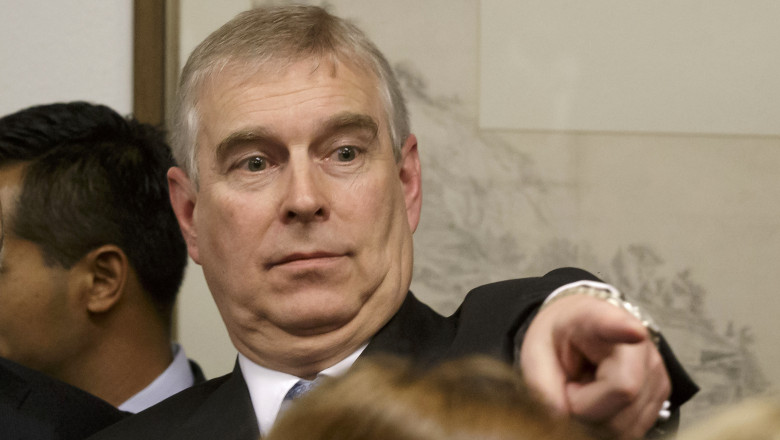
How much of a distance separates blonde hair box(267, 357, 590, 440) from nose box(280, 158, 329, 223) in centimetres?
72

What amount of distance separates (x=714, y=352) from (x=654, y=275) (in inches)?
8.1

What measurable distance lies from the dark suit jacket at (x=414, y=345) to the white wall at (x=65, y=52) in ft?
3.47

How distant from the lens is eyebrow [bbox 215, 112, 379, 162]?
1355 mm

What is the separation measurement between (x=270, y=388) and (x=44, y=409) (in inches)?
16.5

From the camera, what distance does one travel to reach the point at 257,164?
1360 millimetres

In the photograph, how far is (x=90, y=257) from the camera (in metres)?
1.86

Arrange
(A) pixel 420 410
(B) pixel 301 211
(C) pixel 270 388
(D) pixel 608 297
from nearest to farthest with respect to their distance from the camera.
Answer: (A) pixel 420 410 < (D) pixel 608 297 < (B) pixel 301 211 < (C) pixel 270 388

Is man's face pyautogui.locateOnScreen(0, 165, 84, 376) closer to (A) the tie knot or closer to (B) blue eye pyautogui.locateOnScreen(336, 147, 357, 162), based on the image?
(A) the tie knot

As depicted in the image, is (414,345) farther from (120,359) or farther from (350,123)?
(120,359)

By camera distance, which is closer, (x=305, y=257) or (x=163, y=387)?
(x=305, y=257)

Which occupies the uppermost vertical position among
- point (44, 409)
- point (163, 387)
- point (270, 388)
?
point (270, 388)

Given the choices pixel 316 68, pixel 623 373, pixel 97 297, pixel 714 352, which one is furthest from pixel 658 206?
pixel 623 373

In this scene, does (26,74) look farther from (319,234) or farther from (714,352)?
(714,352)

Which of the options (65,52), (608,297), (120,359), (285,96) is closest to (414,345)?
(285,96)
